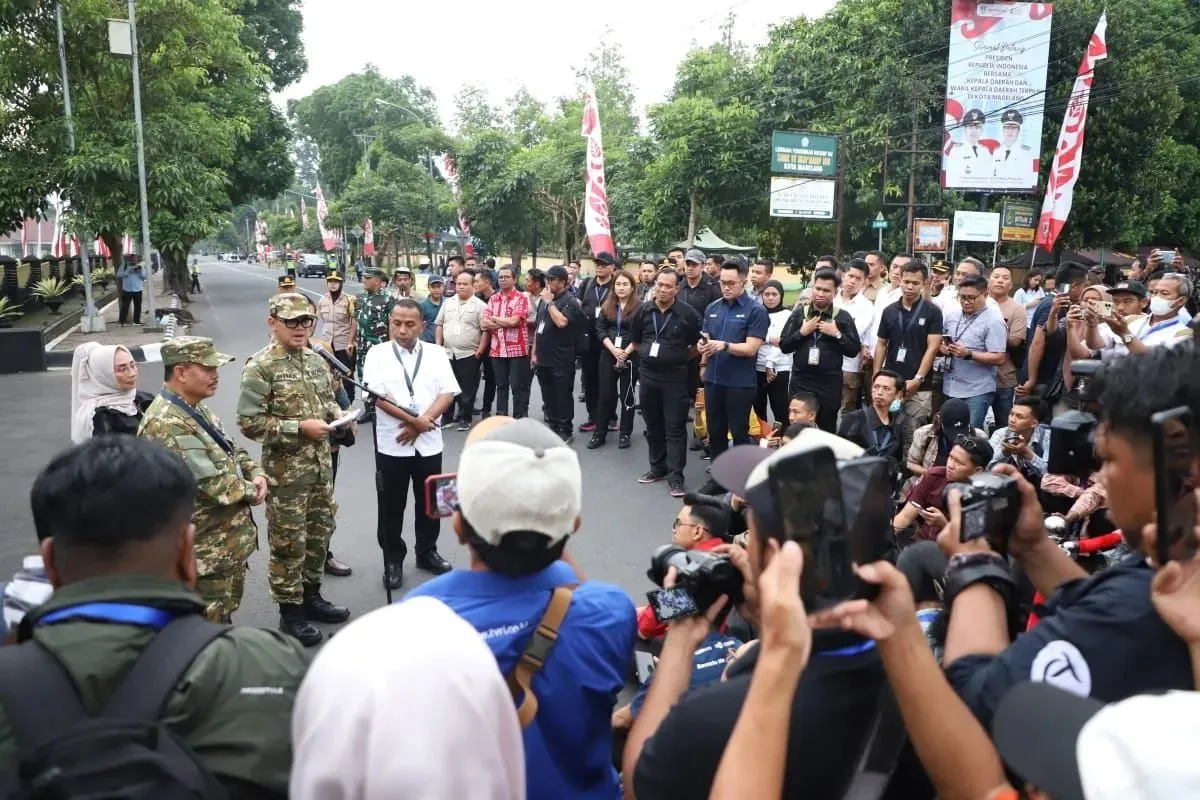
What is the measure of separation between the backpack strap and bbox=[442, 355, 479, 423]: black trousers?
800 cm

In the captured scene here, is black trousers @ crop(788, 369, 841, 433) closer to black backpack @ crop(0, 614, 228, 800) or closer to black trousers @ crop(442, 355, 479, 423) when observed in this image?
black trousers @ crop(442, 355, 479, 423)

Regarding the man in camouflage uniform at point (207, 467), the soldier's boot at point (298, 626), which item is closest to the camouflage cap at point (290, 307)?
the man in camouflage uniform at point (207, 467)

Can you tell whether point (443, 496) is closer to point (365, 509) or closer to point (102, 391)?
point (102, 391)

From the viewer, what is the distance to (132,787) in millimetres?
1102

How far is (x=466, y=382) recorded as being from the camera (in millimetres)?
9828

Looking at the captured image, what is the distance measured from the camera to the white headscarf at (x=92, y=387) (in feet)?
14.2

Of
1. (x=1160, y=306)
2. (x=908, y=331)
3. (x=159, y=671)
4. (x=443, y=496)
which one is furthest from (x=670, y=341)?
(x=159, y=671)

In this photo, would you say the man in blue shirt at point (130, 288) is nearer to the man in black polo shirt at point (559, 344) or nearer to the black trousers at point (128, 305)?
the black trousers at point (128, 305)

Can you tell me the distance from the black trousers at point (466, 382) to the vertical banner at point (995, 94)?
50.9ft

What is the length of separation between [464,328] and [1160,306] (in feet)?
21.2

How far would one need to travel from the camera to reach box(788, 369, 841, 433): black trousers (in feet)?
23.9

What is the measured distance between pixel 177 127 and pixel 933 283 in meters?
14.7

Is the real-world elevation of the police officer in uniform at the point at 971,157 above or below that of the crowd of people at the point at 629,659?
above

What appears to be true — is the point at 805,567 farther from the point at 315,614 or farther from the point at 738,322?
the point at 738,322
